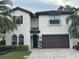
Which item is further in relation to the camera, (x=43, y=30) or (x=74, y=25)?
(x=43, y=30)

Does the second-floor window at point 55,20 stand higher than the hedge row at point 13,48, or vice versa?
the second-floor window at point 55,20

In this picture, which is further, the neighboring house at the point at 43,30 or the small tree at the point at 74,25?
the neighboring house at the point at 43,30

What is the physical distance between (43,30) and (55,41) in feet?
9.78

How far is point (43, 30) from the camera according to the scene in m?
39.1

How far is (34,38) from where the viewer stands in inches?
1597

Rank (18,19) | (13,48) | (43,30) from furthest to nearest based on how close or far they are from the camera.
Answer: (43,30)
(18,19)
(13,48)

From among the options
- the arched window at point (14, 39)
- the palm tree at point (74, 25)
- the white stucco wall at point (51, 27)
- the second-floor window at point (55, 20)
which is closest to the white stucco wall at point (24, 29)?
the arched window at point (14, 39)

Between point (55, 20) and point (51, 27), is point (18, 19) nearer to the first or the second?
point (51, 27)

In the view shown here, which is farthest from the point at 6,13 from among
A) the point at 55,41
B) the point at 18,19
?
the point at 55,41

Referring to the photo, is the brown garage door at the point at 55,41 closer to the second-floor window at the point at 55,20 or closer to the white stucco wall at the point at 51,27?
the white stucco wall at the point at 51,27

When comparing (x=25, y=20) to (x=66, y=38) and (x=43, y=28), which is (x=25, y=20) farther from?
(x=66, y=38)

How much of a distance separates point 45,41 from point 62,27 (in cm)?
403

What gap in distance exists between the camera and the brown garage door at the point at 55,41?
1542 inches

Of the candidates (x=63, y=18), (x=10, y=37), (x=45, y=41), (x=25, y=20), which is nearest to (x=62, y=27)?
(x=63, y=18)
